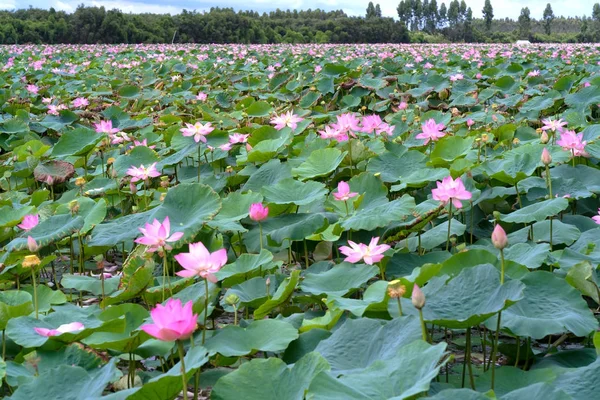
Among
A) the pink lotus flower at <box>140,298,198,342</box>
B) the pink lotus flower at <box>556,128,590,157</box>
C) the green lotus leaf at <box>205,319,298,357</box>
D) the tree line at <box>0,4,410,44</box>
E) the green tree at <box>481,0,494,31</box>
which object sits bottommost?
the green lotus leaf at <box>205,319,298,357</box>

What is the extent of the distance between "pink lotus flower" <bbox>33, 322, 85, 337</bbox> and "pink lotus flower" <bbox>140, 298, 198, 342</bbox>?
379 millimetres

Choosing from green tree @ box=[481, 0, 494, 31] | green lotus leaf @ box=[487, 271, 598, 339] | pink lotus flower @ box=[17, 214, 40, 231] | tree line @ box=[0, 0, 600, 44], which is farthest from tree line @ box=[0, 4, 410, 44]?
green tree @ box=[481, 0, 494, 31]

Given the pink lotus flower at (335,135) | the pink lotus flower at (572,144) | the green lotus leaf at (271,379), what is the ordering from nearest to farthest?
1. the green lotus leaf at (271,379)
2. the pink lotus flower at (572,144)
3. the pink lotus flower at (335,135)

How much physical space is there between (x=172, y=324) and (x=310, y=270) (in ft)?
2.57

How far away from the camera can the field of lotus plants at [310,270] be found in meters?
0.96

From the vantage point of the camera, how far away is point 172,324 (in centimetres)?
86

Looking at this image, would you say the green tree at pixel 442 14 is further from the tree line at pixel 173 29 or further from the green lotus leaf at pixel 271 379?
the green lotus leaf at pixel 271 379

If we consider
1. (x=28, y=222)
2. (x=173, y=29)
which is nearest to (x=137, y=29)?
(x=173, y=29)

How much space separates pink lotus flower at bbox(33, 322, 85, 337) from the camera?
3.82 ft

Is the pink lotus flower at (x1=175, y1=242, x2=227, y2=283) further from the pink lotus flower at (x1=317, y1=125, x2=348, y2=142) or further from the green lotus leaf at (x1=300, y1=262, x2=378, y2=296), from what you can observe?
the pink lotus flower at (x1=317, y1=125, x2=348, y2=142)

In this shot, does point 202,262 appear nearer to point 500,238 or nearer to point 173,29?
point 500,238

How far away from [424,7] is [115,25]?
47004mm

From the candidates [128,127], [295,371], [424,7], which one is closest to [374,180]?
[295,371]

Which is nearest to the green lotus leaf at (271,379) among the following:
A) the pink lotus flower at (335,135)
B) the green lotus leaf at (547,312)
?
the green lotus leaf at (547,312)
